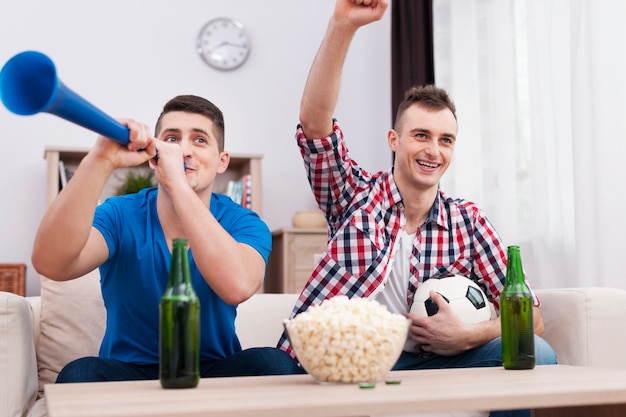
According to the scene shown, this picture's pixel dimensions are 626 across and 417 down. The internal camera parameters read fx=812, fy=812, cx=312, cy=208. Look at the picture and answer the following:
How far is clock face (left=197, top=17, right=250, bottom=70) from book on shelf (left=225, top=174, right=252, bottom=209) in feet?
2.39

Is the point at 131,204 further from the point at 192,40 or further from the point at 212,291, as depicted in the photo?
the point at 192,40

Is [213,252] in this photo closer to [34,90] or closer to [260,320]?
[34,90]

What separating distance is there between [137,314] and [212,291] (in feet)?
0.56

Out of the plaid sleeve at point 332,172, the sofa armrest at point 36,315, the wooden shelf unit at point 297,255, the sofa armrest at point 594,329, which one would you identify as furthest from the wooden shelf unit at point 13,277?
the sofa armrest at point 594,329

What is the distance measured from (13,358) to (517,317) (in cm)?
98

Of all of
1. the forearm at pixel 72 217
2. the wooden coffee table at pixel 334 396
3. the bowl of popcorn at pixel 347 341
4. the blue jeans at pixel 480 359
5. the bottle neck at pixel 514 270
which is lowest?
the blue jeans at pixel 480 359

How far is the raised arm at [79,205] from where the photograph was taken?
1.44m

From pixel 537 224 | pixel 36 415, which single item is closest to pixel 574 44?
pixel 537 224

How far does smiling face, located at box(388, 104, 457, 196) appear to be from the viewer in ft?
7.14

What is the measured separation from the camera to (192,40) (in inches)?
180

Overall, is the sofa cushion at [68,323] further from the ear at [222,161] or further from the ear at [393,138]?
the ear at [393,138]

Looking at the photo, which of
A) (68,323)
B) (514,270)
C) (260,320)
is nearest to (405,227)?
(260,320)

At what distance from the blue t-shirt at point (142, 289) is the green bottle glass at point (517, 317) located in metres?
0.54

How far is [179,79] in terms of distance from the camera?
4539 mm
